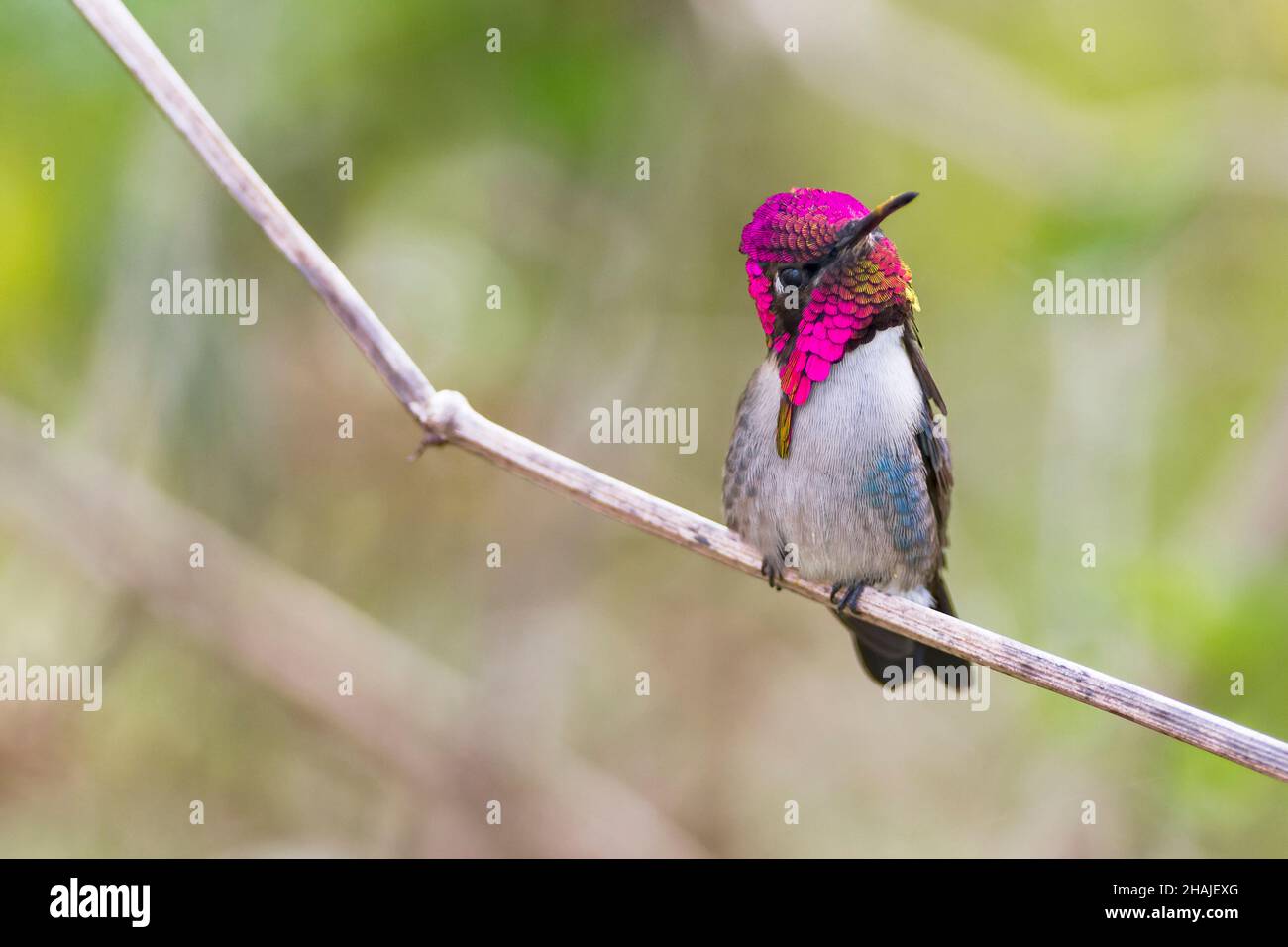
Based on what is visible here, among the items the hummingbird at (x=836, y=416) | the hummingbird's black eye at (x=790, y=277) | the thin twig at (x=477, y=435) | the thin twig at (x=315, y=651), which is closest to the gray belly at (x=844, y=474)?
the hummingbird at (x=836, y=416)

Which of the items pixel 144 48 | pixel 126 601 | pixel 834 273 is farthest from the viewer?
pixel 126 601

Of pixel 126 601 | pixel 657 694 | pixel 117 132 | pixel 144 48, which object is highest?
pixel 117 132

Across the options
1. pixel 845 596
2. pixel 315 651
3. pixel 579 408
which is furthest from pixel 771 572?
pixel 315 651

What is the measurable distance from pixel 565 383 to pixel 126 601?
2.18 m

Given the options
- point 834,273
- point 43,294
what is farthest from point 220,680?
point 834,273

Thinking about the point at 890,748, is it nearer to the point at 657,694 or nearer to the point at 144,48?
the point at 657,694

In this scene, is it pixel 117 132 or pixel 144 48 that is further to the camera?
pixel 117 132

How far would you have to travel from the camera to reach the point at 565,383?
5.78 metres

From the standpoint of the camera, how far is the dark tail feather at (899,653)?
385 centimetres

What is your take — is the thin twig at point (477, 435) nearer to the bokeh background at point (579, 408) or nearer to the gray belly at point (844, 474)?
the gray belly at point (844, 474)

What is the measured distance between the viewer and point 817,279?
3.17m

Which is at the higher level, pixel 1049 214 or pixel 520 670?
pixel 1049 214

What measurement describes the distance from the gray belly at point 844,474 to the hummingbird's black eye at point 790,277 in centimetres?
26
